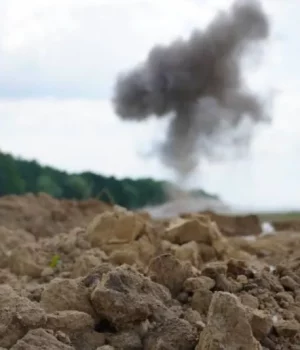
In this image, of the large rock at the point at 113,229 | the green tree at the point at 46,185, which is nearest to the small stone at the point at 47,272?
the large rock at the point at 113,229

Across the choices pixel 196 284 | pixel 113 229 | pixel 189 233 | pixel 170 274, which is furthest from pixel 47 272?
→ pixel 189 233

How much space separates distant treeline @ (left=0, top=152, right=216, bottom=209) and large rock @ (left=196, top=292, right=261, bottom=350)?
17749mm

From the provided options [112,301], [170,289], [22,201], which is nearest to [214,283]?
[170,289]

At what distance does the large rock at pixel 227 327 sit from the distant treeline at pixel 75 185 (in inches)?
699

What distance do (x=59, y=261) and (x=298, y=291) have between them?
10.2 feet

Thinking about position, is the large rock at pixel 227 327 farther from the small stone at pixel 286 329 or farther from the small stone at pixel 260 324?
the small stone at pixel 286 329

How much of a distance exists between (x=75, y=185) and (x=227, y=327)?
19748 millimetres

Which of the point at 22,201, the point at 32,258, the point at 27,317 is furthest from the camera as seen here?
the point at 22,201

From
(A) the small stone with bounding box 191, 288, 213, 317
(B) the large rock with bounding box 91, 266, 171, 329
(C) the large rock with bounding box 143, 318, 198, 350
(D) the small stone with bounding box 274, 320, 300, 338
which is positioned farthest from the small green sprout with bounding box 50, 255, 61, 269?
(C) the large rock with bounding box 143, 318, 198, 350

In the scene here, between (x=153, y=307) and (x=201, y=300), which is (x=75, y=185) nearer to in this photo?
(x=201, y=300)

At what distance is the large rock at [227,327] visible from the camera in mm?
3689

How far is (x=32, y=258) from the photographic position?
7516mm

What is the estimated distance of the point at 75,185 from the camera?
2333cm

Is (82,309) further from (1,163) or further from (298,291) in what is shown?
(1,163)
